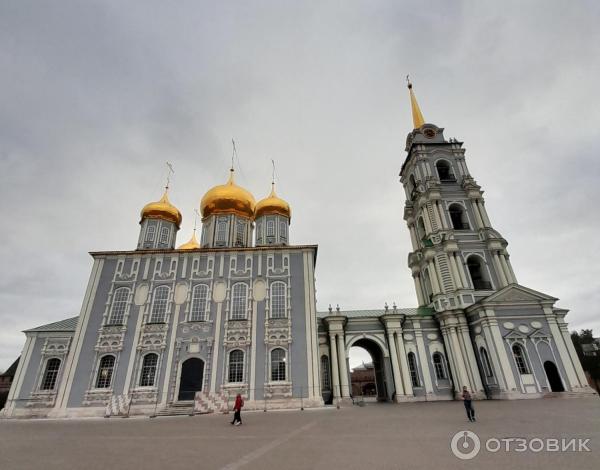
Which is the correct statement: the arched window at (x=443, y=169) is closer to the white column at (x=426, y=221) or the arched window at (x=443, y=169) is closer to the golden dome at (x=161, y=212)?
the white column at (x=426, y=221)

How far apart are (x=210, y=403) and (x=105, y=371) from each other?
847 cm

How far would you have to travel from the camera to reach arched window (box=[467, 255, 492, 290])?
28.0 metres

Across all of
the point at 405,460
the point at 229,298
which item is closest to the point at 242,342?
the point at 229,298

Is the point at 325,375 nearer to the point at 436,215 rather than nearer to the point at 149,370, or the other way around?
the point at 149,370

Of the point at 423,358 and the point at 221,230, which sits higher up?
the point at 221,230

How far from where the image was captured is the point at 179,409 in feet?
66.6

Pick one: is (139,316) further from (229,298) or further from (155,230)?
(155,230)

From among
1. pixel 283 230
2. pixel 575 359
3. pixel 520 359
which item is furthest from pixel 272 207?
pixel 575 359

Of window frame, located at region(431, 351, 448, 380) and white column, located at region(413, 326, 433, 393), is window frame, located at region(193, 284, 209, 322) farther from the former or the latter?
window frame, located at region(431, 351, 448, 380)

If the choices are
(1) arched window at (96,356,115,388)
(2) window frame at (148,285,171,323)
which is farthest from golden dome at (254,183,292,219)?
(1) arched window at (96,356,115,388)

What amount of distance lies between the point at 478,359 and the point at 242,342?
18.3 metres

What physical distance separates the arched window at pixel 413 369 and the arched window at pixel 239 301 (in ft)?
46.4

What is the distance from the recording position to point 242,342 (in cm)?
2294

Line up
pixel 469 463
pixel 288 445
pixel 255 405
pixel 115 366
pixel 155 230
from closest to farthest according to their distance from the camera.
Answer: pixel 469 463
pixel 288 445
pixel 255 405
pixel 115 366
pixel 155 230
